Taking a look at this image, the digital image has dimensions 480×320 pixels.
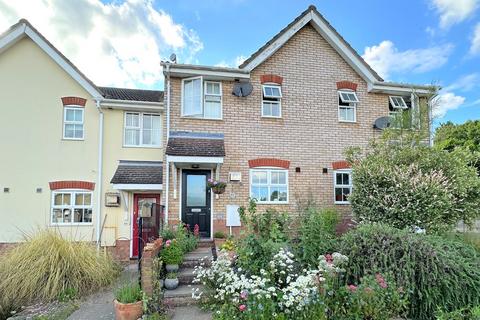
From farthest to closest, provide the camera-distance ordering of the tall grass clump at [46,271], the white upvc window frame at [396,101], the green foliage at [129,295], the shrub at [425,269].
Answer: the white upvc window frame at [396,101] → the tall grass clump at [46,271] → the green foliage at [129,295] → the shrub at [425,269]

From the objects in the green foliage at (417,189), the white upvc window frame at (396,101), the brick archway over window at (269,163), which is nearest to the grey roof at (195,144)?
the brick archway over window at (269,163)

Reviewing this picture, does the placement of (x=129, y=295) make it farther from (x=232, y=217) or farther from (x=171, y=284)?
(x=232, y=217)

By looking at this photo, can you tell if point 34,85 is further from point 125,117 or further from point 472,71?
point 472,71

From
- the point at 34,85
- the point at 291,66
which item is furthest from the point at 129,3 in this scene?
the point at 291,66

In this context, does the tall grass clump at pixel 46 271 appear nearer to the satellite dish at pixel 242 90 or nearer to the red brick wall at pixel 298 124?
the red brick wall at pixel 298 124

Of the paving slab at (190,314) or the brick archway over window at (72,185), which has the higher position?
the brick archway over window at (72,185)

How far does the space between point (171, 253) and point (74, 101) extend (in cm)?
817

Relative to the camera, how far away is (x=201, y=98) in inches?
388

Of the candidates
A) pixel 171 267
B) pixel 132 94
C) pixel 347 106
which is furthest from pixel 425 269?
pixel 132 94

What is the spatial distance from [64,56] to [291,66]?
881cm

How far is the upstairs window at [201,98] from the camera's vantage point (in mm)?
9855

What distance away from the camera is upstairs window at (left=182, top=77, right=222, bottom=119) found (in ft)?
32.3

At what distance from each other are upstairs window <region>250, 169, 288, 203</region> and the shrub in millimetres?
4894

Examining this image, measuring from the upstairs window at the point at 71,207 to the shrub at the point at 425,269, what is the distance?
9.88 m
